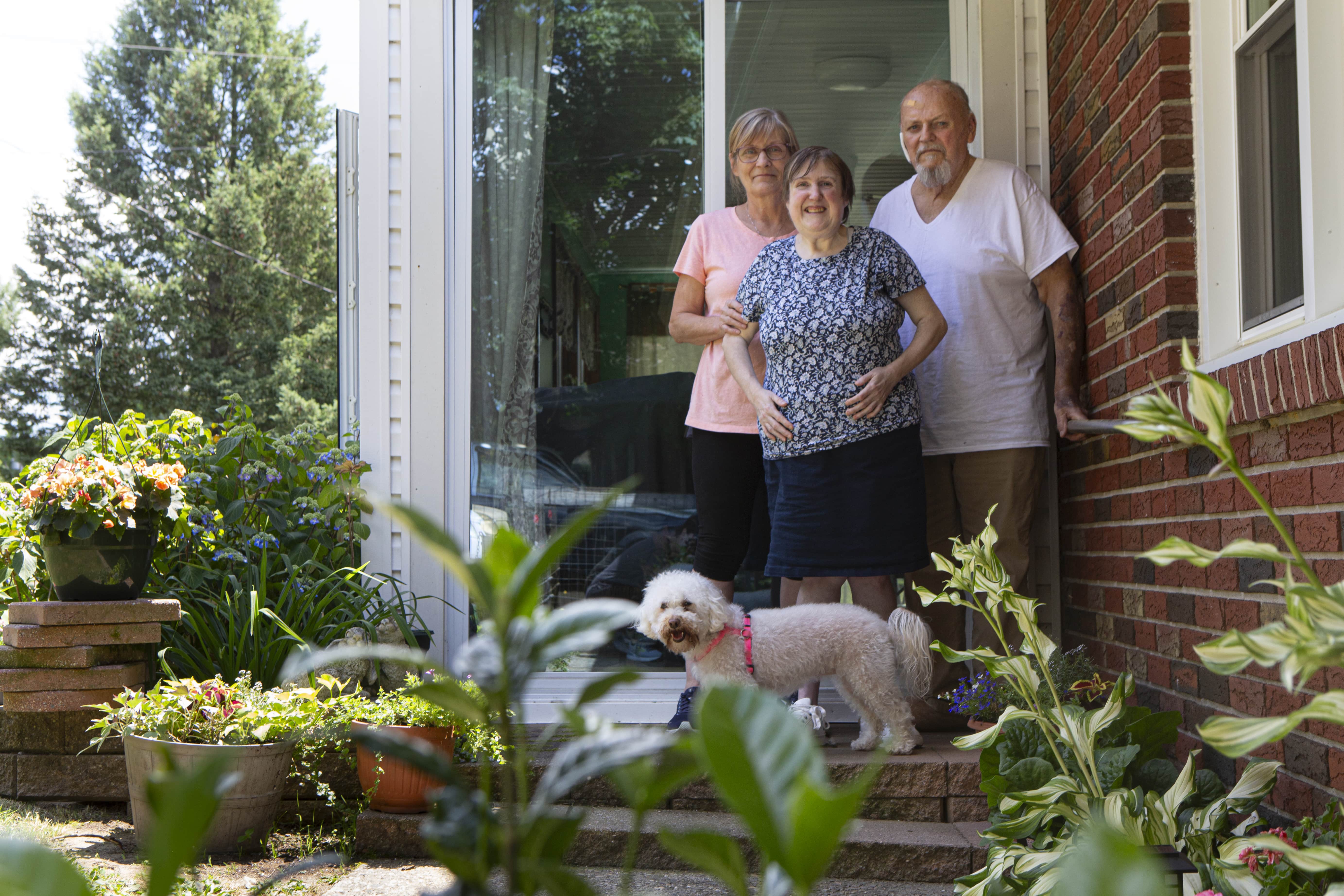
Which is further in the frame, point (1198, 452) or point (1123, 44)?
point (1123, 44)

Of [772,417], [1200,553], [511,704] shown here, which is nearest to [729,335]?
[772,417]

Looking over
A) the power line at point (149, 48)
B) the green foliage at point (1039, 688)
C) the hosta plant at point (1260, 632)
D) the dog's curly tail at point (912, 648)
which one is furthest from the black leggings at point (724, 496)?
the power line at point (149, 48)

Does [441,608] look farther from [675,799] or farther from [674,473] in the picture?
[675,799]

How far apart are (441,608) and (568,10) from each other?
7.40 feet

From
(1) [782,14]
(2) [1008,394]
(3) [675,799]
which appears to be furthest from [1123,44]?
(3) [675,799]

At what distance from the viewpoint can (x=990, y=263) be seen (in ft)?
10.6

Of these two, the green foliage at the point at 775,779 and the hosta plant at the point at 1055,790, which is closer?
the green foliage at the point at 775,779

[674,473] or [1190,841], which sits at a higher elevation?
[674,473]

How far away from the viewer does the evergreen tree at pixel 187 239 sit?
17.5m

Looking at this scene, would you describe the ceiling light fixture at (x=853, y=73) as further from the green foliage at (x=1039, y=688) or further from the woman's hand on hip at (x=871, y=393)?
the green foliage at (x=1039, y=688)

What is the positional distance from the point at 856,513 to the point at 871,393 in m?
0.34

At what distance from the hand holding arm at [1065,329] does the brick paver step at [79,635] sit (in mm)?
2693

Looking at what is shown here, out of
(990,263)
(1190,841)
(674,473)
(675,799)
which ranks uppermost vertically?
(990,263)

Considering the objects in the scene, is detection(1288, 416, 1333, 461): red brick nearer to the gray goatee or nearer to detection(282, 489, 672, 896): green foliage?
the gray goatee
